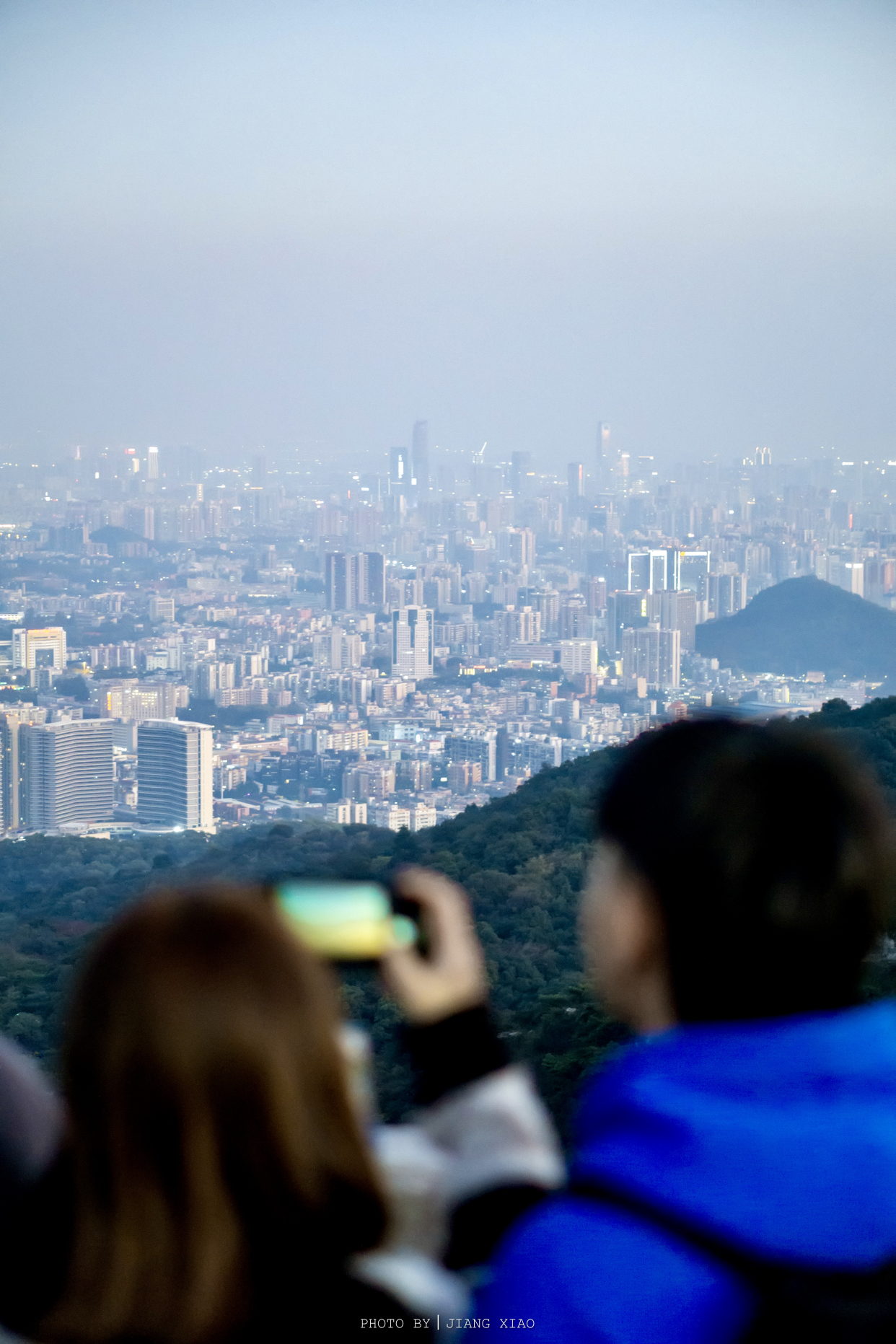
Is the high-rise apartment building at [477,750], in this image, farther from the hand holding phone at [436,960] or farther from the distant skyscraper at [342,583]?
the hand holding phone at [436,960]

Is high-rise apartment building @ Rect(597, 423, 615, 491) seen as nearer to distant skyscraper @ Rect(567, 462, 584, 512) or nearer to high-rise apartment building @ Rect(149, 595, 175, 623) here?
distant skyscraper @ Rect(567, 462, 584, 512)

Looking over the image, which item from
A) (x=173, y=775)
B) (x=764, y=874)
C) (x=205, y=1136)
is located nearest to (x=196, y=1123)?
(x=205, y=1136)

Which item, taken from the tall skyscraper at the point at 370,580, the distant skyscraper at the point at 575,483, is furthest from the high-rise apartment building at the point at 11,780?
the distant skyscraper at the point at 575,483

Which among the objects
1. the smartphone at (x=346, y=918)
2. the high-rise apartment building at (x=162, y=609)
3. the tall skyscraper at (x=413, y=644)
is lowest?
the tall skyscraper at (x=413, y=644)

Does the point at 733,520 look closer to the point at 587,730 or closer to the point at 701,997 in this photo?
the point at 587,730

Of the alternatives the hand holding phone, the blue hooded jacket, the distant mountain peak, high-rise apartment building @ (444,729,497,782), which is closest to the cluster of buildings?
high-rise apartment building @ (444,729,497,782)

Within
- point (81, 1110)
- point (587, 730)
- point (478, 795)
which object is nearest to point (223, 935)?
point (81, 1110)
